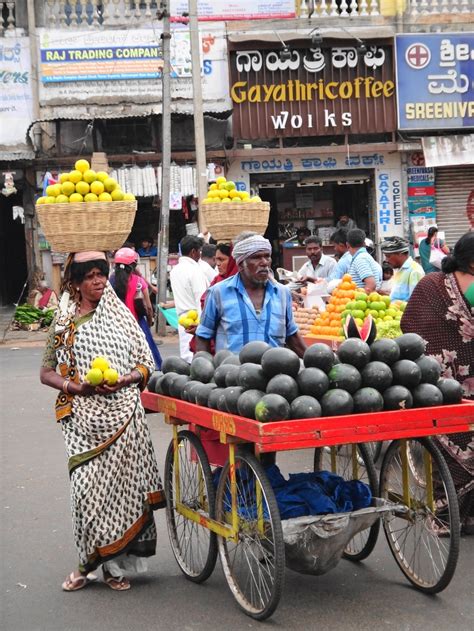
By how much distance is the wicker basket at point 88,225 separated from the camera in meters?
6.14

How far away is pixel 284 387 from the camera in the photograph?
431 cm

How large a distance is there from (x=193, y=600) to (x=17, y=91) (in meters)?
18.3

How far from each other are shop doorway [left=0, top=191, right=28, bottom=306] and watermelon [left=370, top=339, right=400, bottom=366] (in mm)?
19709

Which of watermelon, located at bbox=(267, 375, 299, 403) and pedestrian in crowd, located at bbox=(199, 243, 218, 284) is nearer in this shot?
watermelon, located at bbox=(267, 375, 299, 403)

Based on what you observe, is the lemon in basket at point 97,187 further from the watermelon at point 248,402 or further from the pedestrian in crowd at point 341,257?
the pedestrian in crowd at point 341,257

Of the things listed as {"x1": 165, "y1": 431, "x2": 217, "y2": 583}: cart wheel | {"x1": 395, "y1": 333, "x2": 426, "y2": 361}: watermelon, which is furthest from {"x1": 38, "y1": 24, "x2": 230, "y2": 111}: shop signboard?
{"x1": 395, "y1": 333, "x2": 426, "y2": 361}: watermelon

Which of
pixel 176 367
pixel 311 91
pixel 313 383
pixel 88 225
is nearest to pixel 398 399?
pixel 313 383

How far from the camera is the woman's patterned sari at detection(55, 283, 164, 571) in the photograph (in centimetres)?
496

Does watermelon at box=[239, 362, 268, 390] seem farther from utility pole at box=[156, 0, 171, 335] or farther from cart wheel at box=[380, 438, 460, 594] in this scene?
utility pole at box=[156, 0, 171, 335]

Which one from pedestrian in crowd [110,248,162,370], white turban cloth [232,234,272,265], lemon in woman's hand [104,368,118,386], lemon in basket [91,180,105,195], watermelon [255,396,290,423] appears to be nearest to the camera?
watermelon [255,396,290,423]

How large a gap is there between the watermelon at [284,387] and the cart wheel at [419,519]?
2.66 feet

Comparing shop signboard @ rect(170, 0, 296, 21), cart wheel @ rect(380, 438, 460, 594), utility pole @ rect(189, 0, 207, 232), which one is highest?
shop signboard @ rect(170, 0, 296, 21)

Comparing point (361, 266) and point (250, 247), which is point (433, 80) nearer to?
point (361, 266)

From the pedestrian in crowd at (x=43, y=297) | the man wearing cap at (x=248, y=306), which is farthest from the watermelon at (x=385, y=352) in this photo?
the pedestrian in crowd at (x=43, y=297)
